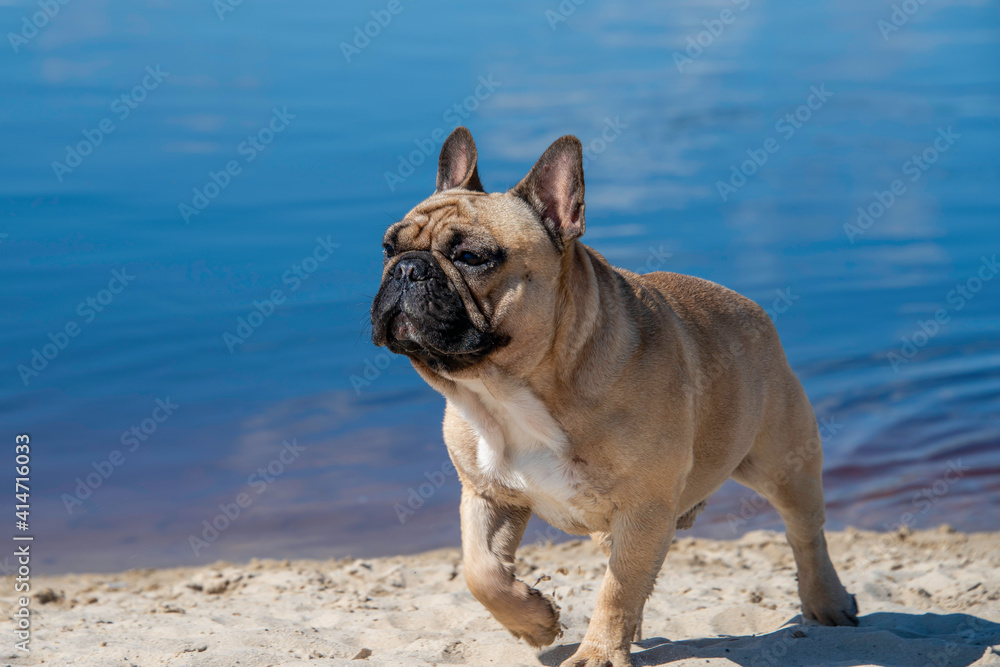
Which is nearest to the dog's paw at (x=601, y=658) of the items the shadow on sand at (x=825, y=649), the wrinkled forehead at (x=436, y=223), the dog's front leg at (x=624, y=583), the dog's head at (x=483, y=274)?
the dog's front leg at (x=624, y=583)

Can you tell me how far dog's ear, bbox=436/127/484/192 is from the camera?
4922mm

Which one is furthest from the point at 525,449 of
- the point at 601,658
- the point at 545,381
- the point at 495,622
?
the point at 495,622

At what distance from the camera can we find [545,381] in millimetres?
4211

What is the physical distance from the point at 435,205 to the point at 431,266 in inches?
17.0

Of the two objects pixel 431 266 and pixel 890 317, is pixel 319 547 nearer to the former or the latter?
pixel 431 266

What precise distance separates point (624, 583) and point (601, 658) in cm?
33

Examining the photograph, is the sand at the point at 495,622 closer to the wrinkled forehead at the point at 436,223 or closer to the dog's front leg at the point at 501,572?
the dog's front leg at the point at 501,572

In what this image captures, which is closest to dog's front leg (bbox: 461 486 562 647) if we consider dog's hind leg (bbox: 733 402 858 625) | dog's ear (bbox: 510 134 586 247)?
dog's ear (bbox: 510 134 586 247)

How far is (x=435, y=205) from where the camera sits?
174 inches

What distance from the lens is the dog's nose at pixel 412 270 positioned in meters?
4.09

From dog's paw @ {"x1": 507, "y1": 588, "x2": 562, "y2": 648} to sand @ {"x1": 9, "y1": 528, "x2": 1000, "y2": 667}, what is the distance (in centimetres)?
33

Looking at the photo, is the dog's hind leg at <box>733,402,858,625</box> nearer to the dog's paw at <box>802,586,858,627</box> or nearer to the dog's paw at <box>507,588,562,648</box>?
the dog's paw at <box>802,586,858,627</box>

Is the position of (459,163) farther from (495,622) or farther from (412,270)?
(495,622)

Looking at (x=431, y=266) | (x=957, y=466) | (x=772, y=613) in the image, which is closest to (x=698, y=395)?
(x=431, y=266)
